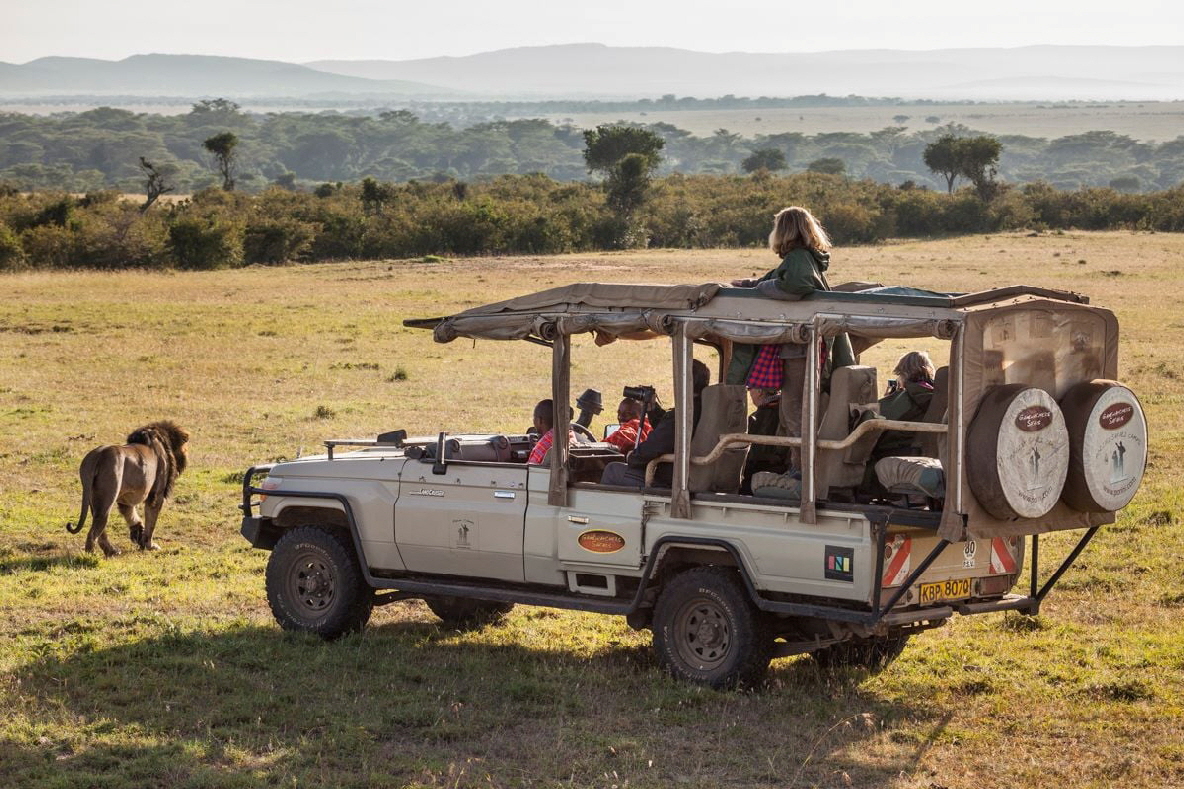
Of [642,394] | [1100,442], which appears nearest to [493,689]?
[642,394]

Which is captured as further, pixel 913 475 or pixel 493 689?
pixel 493 689

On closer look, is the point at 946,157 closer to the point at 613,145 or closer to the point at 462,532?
the point at 613,145

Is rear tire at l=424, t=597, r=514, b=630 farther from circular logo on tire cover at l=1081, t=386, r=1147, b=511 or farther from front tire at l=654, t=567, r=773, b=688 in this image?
circular logo on tire cover at l=1081, t=386, r=1147, b=511

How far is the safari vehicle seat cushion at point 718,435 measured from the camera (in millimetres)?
8320

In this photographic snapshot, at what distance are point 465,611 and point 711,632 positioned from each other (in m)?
2.25

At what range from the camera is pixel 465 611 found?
392 inches

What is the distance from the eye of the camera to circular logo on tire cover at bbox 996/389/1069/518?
286 inches

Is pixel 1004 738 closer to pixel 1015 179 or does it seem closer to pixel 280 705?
pixel 280 705

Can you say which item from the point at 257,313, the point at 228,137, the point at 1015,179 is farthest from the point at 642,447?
the point at 1015,179

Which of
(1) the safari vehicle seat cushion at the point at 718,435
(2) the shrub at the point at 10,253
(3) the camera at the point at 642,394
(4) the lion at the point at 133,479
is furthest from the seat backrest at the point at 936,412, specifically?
(2) the shrub at the point at 10,253

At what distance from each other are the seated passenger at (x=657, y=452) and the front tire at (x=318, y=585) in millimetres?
1815

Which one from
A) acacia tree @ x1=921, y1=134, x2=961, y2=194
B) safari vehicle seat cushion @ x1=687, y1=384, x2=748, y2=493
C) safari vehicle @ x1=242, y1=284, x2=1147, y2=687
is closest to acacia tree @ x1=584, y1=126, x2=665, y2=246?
acacia tree @ x1=921, y1=134, x2=961, y2=194

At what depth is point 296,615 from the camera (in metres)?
9.59

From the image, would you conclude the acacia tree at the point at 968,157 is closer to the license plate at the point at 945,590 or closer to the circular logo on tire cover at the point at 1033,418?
the license plate at the point at 945,590
